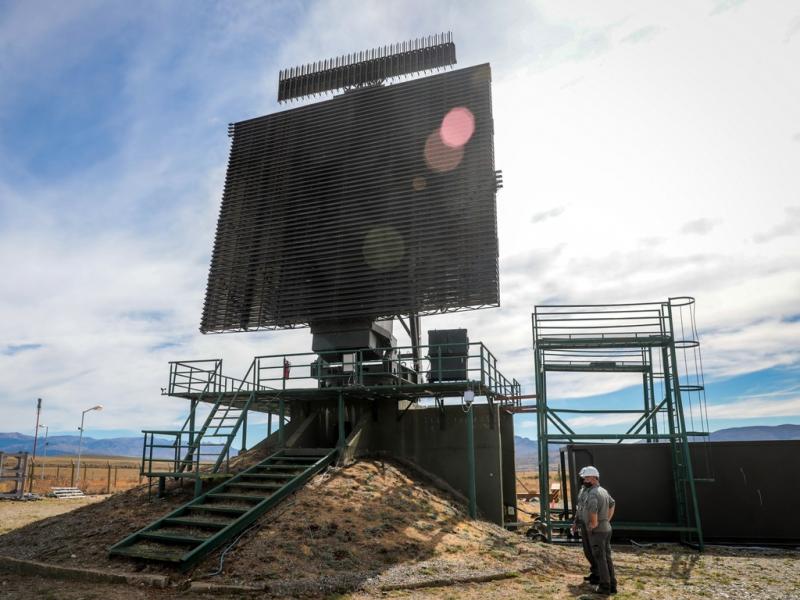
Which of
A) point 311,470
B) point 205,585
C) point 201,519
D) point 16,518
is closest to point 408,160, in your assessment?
point 311,470

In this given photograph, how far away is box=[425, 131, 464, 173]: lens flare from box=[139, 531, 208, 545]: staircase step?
44.7ft

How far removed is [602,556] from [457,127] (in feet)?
48.7

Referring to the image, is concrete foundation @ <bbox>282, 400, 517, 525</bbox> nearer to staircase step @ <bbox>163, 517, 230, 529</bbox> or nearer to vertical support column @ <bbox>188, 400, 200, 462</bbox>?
vertical support column @ <bbox>188, 400, 200, 462</bbox>

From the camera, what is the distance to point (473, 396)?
16.0 metres

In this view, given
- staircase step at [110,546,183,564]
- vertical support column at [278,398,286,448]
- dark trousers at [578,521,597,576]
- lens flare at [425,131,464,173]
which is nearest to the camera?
dark trousers at [578,521,597,576]

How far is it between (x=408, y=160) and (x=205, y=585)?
1492 centimetres

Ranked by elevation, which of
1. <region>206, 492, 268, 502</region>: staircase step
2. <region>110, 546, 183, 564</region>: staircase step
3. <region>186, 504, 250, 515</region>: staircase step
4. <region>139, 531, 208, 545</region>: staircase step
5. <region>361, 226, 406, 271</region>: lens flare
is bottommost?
<region>110, 546, 183, 564</region>: staircase step

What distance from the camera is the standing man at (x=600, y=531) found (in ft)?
31.1

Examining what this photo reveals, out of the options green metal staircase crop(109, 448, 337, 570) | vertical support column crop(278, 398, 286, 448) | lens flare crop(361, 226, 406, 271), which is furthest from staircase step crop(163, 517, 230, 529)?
lens flare crop(361, 226, 406, 271)

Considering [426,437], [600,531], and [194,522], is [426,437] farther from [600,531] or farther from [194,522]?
[600,531]

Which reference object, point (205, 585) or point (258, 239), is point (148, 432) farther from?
point (258, 239)

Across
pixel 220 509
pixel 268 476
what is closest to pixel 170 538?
pixel 220 509

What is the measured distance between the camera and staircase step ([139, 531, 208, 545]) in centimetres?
1109

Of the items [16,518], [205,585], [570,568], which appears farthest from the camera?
[16,518]
